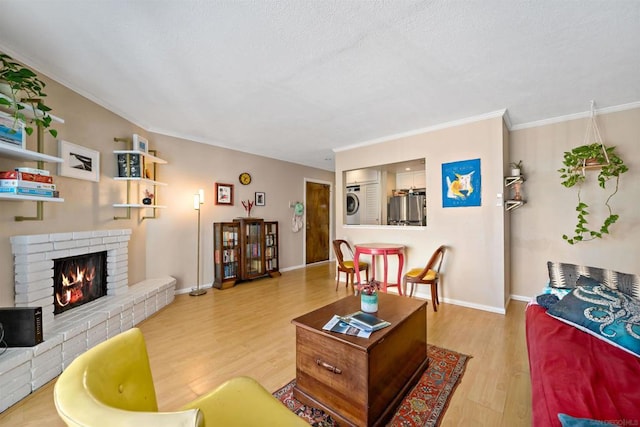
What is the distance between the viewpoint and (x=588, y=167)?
9.84 ft

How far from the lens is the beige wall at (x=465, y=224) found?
3172 mm

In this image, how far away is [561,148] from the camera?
3.30 metres

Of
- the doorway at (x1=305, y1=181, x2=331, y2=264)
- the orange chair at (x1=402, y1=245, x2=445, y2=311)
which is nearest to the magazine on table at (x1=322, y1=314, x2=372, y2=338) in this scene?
the orange chair at (x1=402, y1=245, x2=445, y2=311)

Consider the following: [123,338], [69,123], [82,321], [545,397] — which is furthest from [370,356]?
[69,123]

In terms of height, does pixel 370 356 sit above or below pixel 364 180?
below

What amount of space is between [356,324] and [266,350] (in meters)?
1.14

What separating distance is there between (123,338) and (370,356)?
1.12 meters

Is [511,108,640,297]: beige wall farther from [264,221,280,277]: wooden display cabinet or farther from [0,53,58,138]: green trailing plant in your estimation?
[0,53,58,138]: green trailing plant

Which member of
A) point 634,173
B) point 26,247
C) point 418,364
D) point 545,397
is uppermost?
point 634,173

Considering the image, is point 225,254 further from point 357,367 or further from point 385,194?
point 357,367

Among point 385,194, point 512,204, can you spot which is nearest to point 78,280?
point 385,194

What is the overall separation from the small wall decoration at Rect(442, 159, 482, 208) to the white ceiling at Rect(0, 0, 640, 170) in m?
0.62

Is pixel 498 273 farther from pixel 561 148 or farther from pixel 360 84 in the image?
pixel 360 84

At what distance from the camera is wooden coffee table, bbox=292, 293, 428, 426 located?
4.63 ft
